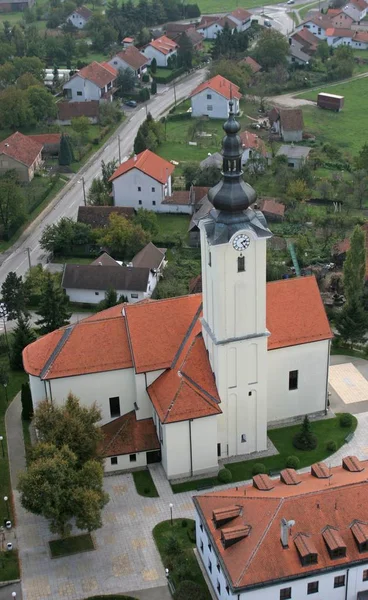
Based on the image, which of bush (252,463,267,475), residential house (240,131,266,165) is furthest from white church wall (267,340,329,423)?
residential house (240,131,266,165)

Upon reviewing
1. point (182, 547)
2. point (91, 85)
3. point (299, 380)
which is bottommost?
point (91, 85)

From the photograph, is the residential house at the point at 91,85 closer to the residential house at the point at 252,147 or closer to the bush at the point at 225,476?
the residential house at the point at 252,147

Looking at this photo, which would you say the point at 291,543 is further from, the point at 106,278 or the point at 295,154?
the point at 295,154

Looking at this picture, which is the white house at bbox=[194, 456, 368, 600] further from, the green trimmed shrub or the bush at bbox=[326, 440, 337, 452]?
the bush at bbox=[326, 440, 337, 452]

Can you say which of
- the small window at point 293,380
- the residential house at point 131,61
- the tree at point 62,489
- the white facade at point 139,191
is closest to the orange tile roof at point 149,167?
the white facade at point 139,191

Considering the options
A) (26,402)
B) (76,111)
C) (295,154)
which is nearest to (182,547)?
(26,402)
